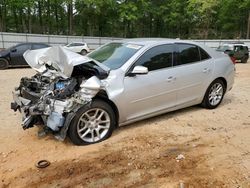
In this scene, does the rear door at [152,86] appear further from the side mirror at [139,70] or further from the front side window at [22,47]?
the front side window at [22,47]

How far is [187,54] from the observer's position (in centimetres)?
558

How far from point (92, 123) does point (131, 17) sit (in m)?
35.6

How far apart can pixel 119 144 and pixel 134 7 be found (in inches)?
1420

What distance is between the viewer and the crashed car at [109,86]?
4145mm

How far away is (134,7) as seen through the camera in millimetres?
38219

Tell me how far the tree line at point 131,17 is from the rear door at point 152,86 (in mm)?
33961

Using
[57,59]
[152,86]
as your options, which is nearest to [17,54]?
[57,59]

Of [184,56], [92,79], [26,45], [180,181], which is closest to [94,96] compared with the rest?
[92,79]

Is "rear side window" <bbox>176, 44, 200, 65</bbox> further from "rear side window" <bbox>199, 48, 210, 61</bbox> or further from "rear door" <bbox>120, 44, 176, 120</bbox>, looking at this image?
"rear door" <bbox>120, 44, 176, 120</bbox>

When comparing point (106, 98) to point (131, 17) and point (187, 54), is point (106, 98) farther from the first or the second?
point (131, 17)

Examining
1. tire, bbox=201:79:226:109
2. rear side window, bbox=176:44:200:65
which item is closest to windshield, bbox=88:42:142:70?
rear side window, bbox=176:44:200:65

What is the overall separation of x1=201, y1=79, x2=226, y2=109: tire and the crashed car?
0.42 ft

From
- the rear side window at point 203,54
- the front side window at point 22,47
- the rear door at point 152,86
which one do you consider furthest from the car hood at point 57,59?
the front side window at point 22,47

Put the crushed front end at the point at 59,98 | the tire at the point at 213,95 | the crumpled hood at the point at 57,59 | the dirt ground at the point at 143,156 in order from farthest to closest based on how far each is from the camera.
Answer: the tire at the point at 213,95, the crumpled hood at the point at 57,59, the crushed front end at the point at 59,98, the dirt ground at the point at 143,156
